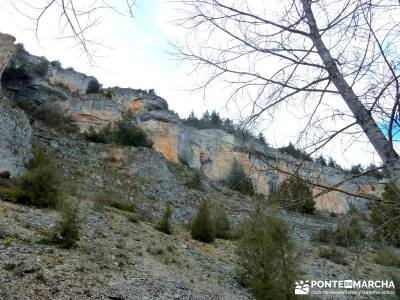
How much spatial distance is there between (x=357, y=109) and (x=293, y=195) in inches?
26.8

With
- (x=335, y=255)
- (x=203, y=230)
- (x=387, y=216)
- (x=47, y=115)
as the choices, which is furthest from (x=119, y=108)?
(x=387, y=216)

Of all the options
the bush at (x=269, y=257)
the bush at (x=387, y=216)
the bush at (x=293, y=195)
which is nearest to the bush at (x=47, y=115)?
the bush at (x=269, y=257)

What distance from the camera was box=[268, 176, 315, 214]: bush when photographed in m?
2.56

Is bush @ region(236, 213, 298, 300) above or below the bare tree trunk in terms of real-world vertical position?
below

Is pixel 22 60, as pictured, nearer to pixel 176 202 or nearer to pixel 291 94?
pixel 176 202

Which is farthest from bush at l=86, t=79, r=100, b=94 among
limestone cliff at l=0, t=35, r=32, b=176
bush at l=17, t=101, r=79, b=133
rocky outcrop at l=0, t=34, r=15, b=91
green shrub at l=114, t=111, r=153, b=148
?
limestone cliff at l=0, t=35, r=32, b=176

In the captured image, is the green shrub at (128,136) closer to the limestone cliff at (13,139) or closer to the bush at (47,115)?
the bush at (47,115)

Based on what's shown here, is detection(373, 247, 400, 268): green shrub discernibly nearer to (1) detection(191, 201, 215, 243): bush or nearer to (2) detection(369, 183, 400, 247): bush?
(2) detection(369, 183, 400, 247): bush

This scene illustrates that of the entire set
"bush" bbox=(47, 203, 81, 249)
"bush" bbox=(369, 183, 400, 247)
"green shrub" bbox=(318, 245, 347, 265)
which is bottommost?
"bush" bbox=(47, 203, 81, 249)

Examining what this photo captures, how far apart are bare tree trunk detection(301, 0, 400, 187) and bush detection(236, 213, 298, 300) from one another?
16.5 feet

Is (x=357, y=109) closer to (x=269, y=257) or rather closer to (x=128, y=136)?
(x=269, y=257)

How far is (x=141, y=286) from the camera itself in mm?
6773

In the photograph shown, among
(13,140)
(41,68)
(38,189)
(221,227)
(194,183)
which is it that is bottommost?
(221,227)

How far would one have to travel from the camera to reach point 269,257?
7.66m
